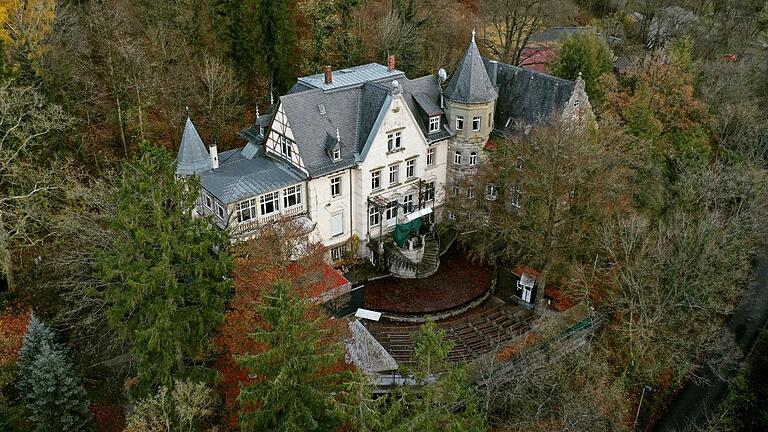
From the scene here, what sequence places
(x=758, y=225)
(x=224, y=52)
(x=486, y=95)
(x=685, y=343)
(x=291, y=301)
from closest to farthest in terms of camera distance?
1. (x=291, y=301)
2. (x=685, y=343)
3. (x=758, y=225)
4. (x=486, y=95)
5. (x=224, y=52)

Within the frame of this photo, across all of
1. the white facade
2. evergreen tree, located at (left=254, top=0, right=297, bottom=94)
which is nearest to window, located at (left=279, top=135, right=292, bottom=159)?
the white facade

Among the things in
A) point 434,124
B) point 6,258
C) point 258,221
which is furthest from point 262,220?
point 434,124

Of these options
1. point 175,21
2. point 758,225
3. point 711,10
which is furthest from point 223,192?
point 711,10

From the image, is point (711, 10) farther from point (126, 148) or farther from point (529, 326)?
point (126, 148)

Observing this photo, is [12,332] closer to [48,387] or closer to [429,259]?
[48,387]

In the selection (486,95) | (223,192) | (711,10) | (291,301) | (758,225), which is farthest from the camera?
(711,10)
